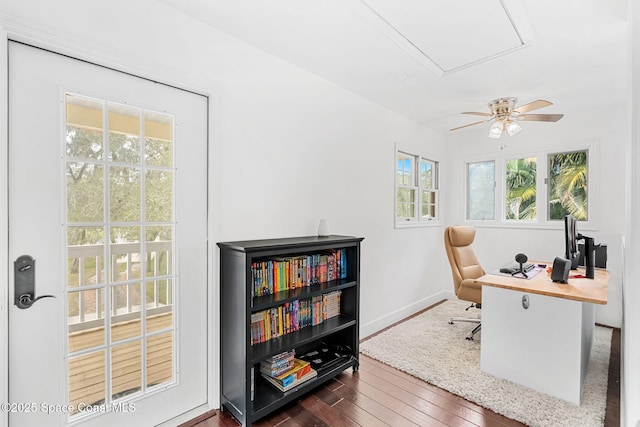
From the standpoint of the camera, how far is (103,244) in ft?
5.53

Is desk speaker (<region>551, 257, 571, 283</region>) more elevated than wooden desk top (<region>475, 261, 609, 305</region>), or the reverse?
desk speaker (<region>551, 257, 571, 283</region>)

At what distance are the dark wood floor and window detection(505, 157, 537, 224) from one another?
7.05 feet

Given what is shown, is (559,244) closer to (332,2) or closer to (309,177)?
(309,177)

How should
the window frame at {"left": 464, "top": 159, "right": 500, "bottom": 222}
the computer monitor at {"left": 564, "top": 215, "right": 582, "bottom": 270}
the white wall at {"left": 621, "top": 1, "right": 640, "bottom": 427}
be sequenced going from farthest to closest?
the window frame at {"left": 464, "top": 159, "right": 500, "bottom": 222}, the computer monitor at {"left": 564, "top": 215, "right": 582, "bottom": 270}, the white wall at {"left": 621, "top": 1, "right": 640, "bottom": 427}

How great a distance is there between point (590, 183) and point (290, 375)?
3.93 m

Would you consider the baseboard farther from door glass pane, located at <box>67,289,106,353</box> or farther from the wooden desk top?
door glass pane, located at <box>67,289,106,353</box>

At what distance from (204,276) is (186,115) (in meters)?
1.05

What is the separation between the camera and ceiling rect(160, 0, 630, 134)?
185 centimetres

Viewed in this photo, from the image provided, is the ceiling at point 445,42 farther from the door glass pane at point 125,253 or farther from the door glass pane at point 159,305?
the door glass pane at point 159,305

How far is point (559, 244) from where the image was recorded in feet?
12.6

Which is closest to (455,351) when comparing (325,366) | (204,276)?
(325,366)

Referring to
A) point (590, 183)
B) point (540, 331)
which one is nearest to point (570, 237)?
point (540, 331)

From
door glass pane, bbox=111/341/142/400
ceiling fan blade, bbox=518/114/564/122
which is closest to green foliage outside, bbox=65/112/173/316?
door glass pane, bbox=111/341/142/400

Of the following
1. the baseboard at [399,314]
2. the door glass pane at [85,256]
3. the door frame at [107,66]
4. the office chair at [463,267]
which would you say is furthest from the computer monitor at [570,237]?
the door glass pane at [85,256]
